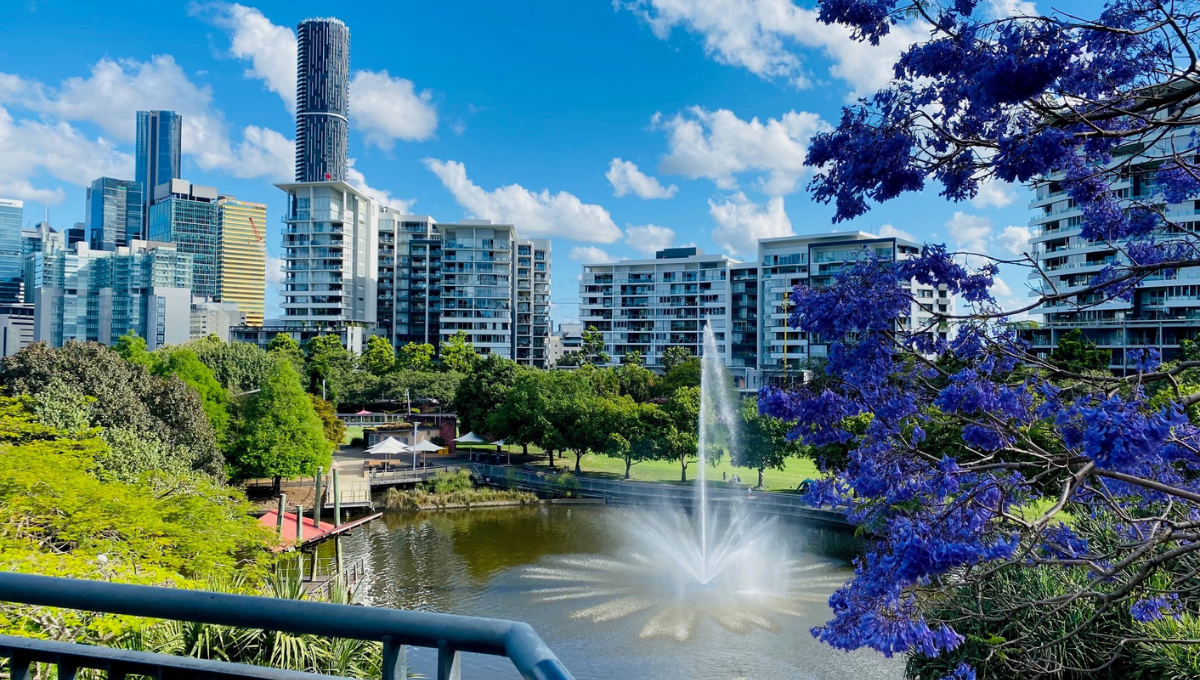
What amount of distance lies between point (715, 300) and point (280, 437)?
168 feet

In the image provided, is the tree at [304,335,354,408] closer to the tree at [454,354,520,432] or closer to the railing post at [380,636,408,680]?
the tree at [454,354,520,432]

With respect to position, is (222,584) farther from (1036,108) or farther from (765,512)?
(765,512)

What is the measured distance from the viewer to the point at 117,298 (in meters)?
113

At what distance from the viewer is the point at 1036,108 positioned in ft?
14.0

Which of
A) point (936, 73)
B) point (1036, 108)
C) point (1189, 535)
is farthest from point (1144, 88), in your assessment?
point (1189, 535)

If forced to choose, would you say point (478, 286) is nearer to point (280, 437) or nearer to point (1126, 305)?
point (280, 437)

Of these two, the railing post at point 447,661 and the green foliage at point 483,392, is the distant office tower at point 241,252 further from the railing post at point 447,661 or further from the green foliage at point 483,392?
the railing post at point 447,661

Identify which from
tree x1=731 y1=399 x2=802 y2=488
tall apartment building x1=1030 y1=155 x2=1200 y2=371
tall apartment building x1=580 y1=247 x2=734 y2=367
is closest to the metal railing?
tree x1=731 y1=399 x2=802 y2=488

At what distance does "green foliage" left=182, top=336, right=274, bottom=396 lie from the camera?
39062 mm

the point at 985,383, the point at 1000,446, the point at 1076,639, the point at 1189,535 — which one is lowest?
the point at 1076,639

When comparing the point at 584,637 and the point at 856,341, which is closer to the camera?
the point at 856,341

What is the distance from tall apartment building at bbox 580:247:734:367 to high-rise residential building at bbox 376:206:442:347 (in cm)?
1605

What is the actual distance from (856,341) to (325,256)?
7131cm

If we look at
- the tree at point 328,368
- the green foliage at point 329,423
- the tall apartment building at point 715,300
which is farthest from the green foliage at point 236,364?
the tall apartment building at point 715,300
